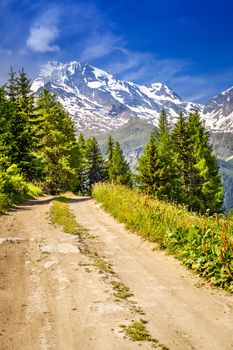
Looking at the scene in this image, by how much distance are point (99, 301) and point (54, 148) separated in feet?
133

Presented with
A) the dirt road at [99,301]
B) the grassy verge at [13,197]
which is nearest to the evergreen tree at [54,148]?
the grassy verge at [13,197]

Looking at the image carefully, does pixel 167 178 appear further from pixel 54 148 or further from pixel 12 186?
pixel 12 186

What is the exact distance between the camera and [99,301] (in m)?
6.98

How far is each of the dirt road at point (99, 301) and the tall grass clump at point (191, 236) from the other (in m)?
0.32

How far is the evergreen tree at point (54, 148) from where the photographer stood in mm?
46750

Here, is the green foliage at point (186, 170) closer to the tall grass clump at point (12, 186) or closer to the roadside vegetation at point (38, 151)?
the roadside vegetation at point (38, 151)

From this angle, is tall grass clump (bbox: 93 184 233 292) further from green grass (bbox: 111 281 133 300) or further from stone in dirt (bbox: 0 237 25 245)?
stone in dirt (bbox: 0 237 25 245)

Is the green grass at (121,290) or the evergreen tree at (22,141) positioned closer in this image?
the green grass at (121,290)

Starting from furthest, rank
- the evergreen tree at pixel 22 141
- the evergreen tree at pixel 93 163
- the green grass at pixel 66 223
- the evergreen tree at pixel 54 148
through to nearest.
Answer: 1. the evergreen tree at pixel 93 163
2. the evergreen tree at pixel 54 148
3. the evergreen tree at pixel 22 141
4. the green grass at pixel 66 223

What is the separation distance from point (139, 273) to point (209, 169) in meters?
41.7

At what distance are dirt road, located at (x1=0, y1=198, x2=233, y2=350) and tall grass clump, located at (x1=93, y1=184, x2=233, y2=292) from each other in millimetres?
316

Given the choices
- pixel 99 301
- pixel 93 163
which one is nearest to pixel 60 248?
pixel 99 301

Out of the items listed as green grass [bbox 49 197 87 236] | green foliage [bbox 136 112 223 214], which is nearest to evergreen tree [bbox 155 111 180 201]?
green foliage [bbox 136 112 223 214]

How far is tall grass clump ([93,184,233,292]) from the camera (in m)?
8.13
